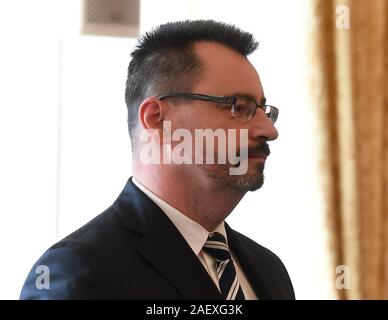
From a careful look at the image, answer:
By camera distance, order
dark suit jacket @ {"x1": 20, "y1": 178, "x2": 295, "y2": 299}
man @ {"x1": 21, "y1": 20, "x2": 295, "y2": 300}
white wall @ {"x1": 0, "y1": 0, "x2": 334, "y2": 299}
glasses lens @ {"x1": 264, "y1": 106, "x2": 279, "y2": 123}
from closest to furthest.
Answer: dark suit jacket @ {"x1": 20, "y1": 178, "x2": 295, "y2": 299}, man @ {"x1": 21, "y1": 20, "x2": 295, "y2": 300}, glasses lens @ {"x1": 264, "y1": 106, "x2": 279, "y2": 123}, white wall @ {"x1": 0, "y1": 0, "x2": 334, "y2": 299}

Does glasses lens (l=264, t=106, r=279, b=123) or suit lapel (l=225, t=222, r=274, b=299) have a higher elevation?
glasses lens (l=264, t=106, r=279, b=123)

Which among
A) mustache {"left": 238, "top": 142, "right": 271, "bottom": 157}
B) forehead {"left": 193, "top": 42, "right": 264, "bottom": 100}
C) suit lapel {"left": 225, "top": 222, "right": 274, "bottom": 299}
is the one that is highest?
forehead {"left": 193, "top": 42, "right": 264, "bottom": 100}

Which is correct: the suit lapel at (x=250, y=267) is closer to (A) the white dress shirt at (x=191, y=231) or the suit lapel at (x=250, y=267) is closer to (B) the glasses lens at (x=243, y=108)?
(A) the white dress shirt at (x=191, y=231)

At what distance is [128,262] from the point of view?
0.99 m

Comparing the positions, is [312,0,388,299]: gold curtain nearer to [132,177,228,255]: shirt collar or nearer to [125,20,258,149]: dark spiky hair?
[125,20,258,149]: dark spiky hair

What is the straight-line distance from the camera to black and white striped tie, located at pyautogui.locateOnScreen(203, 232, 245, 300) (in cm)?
108

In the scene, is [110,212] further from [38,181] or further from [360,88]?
[360,88]

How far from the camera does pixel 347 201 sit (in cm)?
170

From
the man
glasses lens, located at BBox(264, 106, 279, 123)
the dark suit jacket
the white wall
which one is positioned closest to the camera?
the dark suit jacket

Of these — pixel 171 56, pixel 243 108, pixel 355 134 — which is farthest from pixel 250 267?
pixel 355 134

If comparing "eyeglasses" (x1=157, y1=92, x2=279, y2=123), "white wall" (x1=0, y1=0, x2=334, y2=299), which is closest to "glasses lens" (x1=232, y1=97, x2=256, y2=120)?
"eyeglasses" (x1=157, y1=92, x2=279, y2=123)

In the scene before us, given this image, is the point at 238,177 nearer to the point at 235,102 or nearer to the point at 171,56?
the point at 235,102

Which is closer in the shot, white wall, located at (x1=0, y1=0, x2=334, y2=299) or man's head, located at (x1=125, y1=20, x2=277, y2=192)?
man's head, located at (x1=125, y1=20, x2=277, y2=192)
